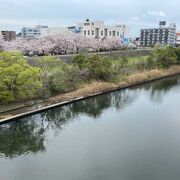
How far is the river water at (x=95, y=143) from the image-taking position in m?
9.52

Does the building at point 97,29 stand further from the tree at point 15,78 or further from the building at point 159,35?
the tree at point 15,78

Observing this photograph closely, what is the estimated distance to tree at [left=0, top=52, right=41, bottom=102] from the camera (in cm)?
1480

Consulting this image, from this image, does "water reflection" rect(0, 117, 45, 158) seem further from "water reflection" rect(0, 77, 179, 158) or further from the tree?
the tree

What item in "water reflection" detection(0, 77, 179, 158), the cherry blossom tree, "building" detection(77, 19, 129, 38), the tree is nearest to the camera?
"water reflection" detection(0, 77, 179, 158)

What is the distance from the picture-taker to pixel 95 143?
12.1m

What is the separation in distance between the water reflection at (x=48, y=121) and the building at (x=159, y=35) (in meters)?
58.3

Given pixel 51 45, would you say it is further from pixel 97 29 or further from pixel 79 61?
pixel 97 29

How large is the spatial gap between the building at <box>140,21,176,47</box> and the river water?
62.4 m

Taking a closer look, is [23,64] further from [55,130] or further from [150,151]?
[150,151]

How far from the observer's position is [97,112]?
17.4m

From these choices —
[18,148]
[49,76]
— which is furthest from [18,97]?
[18,148]

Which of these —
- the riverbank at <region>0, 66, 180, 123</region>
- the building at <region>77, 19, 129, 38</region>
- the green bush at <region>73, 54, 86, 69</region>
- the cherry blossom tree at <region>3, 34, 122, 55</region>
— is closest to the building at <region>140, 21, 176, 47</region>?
the building at <region>77, 19, 129, 38</region>

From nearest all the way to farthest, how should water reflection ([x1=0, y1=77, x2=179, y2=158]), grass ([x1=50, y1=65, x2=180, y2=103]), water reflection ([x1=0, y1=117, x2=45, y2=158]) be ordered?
water reflection ([x1=0, y1=117, x2=45, y2=158]), water reflection ([x1=0, y1=77, x2=179, y2=158]), grass ([x1=50, y1=65, x2=180, y2=103])

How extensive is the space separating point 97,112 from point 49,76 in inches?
163
